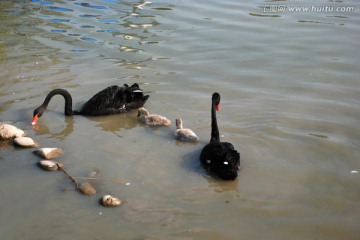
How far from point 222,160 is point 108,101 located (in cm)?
220

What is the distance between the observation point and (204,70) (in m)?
7.90

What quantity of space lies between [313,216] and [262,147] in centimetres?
136

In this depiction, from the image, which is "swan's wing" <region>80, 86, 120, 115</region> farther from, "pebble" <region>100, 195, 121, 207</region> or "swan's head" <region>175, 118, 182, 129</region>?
"pebble" <region>100, 195, 121, 207</region>

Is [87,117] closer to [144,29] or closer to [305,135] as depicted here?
[305,135]

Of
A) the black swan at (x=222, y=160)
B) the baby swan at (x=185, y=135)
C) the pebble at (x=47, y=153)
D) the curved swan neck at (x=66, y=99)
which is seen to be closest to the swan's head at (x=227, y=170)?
the black swan at (x=222, y=160)

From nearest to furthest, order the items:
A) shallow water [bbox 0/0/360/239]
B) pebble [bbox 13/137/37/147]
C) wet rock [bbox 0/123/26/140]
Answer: shallow water [bbox 0/0/360/239], pebble [bbox 13/137/37/147], wet rock [bbox 0/123/26/140]

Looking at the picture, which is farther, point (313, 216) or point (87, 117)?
point (87, 117)

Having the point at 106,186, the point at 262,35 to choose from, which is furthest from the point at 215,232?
the point at 262,35

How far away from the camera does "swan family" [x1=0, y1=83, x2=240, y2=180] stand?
15.4ft

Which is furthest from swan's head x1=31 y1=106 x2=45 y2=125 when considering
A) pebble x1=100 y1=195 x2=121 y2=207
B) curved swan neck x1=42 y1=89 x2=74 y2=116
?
pebble x1=100 y1=195 x2=121 y2=207

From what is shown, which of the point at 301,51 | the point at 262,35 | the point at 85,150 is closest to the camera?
the point at 85,150

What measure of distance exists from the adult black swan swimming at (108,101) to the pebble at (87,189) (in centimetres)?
191

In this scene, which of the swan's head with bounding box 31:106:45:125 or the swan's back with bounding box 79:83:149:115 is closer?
the swan's head with bounding box 31:106:45:125

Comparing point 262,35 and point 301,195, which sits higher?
point 262,35
